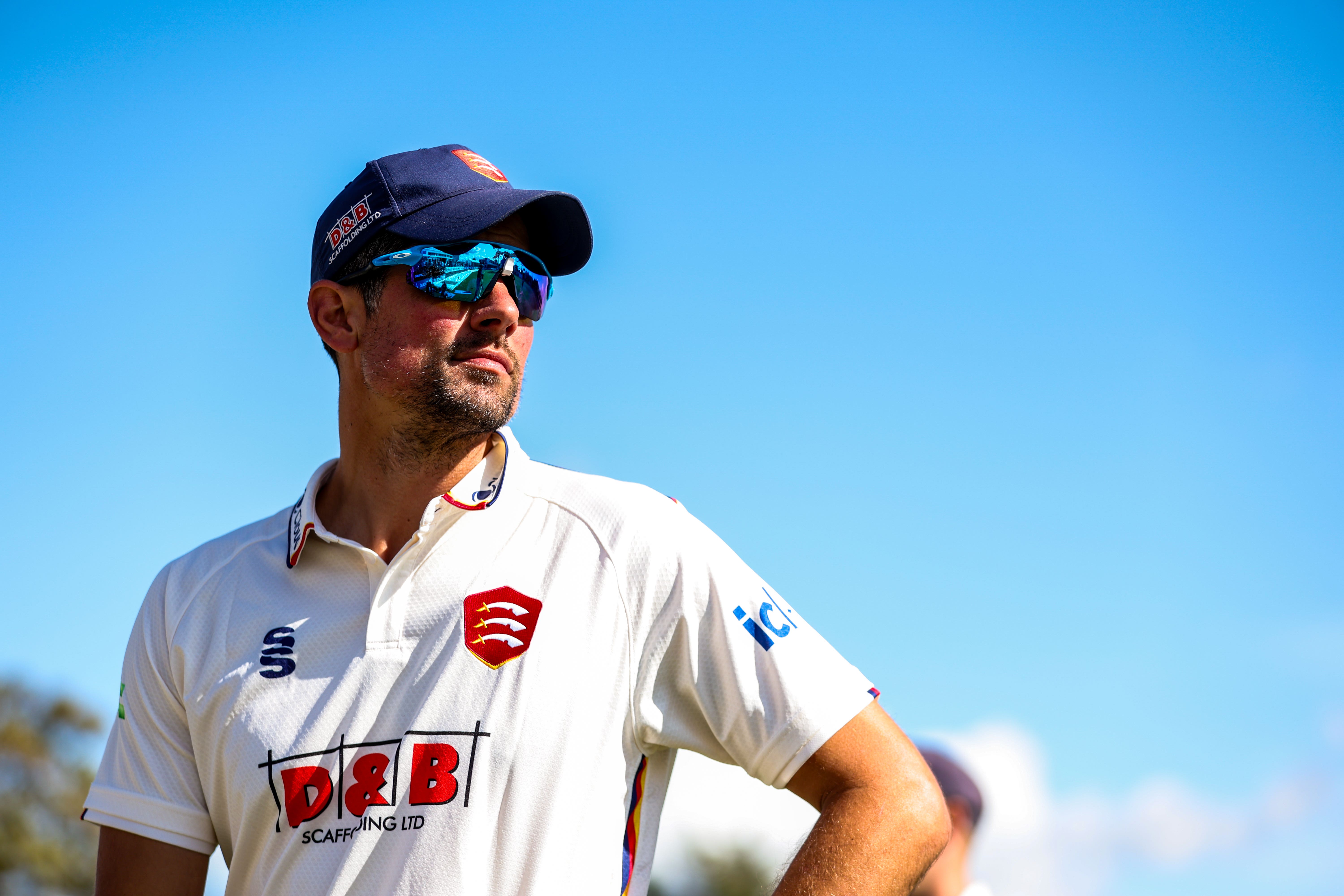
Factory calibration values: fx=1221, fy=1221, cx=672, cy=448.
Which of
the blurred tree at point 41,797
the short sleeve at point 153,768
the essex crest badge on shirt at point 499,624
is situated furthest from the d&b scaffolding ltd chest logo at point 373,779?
the blurred tree at point 41,797

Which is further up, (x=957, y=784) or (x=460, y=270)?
(x=460, y=270)

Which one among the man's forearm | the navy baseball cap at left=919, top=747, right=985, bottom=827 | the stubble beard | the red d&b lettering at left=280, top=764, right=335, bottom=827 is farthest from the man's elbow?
the navy baseball cap at left=919, top=747, right=985, bottom=827

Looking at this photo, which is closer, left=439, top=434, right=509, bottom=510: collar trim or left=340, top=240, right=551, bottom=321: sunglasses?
left=439, top=434, right=509, bottom=510: collar trim

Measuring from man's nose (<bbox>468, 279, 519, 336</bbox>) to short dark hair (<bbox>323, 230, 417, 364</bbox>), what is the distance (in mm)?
235

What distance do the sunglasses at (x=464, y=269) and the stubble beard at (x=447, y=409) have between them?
0.13 m

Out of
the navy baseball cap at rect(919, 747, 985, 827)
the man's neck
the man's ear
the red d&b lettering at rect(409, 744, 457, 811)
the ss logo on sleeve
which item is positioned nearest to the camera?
the red d&b lettering at rect(409, 744, 457, 811)

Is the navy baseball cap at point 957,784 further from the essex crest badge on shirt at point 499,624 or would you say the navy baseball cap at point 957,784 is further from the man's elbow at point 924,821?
the essex crest badge on shirt at point 499,624

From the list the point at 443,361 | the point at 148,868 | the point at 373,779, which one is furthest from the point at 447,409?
the point at 148,868

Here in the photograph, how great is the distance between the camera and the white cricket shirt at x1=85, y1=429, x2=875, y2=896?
259 centimetres

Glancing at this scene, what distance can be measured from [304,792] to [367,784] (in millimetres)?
→ 161

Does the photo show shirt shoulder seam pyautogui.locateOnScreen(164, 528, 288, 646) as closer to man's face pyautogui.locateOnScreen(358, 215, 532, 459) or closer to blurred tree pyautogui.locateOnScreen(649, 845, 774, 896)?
man's face pyautogui.locateOnScreen(358, 215, 532, 459)

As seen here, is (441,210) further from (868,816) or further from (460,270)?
(868,816)

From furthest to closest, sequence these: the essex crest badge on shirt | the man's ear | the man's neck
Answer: the man's ear, the man's neck, the essex crest badge on shirt

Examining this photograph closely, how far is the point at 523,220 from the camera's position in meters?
3.37
